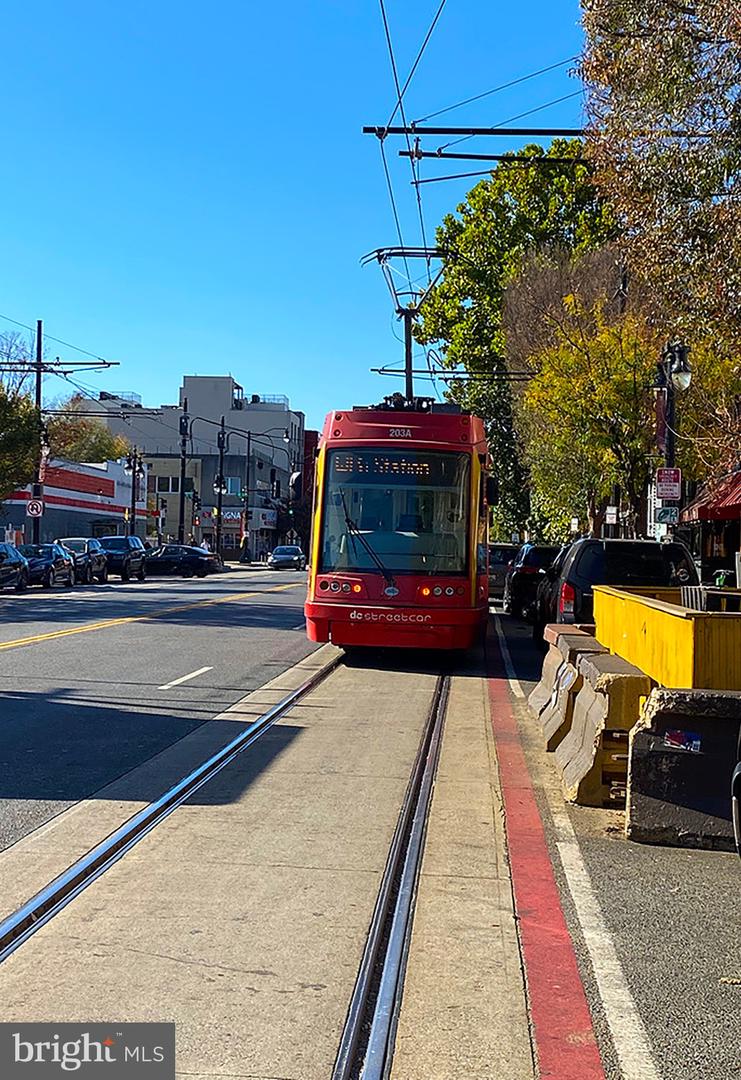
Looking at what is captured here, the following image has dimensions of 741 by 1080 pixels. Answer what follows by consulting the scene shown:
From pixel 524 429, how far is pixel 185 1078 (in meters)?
35.4

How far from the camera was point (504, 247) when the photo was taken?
147 ft

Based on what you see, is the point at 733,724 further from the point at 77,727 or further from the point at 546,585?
the point at 546,585

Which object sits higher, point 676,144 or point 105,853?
point 676,144

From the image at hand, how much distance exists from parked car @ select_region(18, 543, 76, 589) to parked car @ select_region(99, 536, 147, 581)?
5.91 m

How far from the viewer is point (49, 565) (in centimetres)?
4334

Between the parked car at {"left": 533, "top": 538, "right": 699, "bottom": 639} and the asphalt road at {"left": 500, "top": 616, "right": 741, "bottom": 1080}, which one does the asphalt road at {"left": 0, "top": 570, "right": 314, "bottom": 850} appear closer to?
the asphalt road at {"left": 500, "top": 616, "right": 741, "bottom": 1080}

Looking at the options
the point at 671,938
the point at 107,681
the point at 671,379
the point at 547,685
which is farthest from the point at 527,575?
the point at 671,938

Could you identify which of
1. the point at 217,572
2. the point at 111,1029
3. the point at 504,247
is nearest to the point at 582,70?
the point at 111,1029

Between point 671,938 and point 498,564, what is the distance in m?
32.5

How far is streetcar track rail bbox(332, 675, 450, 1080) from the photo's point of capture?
14.8ft

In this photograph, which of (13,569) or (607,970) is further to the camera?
(13,569)

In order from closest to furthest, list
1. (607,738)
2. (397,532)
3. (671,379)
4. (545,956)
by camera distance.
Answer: (545,956) < (607,738) < (397,532) < (671,379)

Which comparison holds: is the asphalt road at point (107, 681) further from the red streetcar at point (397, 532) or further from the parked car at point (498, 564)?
the parked car at point (498, 564)
